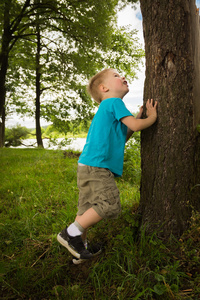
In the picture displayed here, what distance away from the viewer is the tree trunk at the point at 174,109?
75.3 inches

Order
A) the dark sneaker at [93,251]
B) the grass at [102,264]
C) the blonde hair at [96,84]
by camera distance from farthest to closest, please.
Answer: the blonde hair at [96,84] → the dark sneaker at [93,251] → the grass at [102,264]

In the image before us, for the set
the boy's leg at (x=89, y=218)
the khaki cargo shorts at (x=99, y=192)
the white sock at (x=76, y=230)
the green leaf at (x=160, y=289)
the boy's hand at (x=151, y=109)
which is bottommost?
the green leaf at (x=160, y=289)

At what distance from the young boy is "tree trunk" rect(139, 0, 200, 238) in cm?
19

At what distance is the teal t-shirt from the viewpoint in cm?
207

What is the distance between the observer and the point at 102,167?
6.72ft

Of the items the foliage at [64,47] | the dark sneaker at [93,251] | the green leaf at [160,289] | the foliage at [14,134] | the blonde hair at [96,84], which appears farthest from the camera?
the foliage at [14,134]

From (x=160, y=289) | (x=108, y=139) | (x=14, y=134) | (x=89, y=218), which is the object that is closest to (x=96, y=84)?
(x=108, y=139)

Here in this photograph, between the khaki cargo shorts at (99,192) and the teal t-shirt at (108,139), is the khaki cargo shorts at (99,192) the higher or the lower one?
the lower one

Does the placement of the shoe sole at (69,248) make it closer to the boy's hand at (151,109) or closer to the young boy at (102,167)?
the young boy at (102,167)

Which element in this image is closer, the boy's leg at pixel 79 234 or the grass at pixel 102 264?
the grass at pixel 102 264

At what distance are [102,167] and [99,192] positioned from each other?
0.24m

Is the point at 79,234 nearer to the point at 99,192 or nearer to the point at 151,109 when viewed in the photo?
the point at 99,192

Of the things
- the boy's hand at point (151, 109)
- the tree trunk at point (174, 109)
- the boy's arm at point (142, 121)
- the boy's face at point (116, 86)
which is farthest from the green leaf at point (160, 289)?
the boy's face at point (116, 86)

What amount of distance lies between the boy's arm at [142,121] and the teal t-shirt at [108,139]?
8cm
